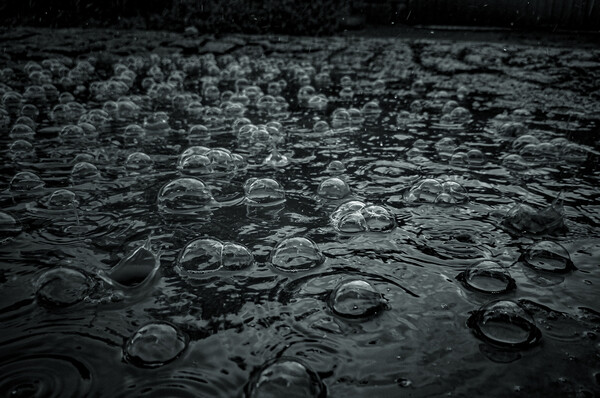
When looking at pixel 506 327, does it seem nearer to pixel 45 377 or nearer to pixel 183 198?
pixel 45 377

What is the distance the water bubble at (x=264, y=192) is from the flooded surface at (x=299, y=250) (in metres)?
0.01

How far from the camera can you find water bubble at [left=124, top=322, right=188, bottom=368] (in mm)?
1246

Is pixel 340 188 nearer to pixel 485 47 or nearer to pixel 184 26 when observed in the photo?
pixel 485 47

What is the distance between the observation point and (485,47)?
669cm

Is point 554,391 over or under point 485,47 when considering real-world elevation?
under

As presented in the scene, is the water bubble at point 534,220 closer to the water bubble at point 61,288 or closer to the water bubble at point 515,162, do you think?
the water bubble at point 515,162

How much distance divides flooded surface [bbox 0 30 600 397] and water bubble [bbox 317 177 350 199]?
1cm

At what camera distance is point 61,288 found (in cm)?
152

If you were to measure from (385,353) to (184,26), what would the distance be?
27.8 feet

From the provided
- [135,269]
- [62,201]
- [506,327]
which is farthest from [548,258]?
[62,201]

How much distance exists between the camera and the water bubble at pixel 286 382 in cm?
110

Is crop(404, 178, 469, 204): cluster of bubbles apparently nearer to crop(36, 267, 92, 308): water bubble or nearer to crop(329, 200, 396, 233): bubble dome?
crop(329, 200, 396, 233): bubble dome

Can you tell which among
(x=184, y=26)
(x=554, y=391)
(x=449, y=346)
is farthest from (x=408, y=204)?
(x=184, y=26)

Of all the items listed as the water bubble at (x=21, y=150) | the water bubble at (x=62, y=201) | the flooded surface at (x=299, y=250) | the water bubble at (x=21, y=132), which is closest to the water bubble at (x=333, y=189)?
the flooded surface at (x=299, y=250)
